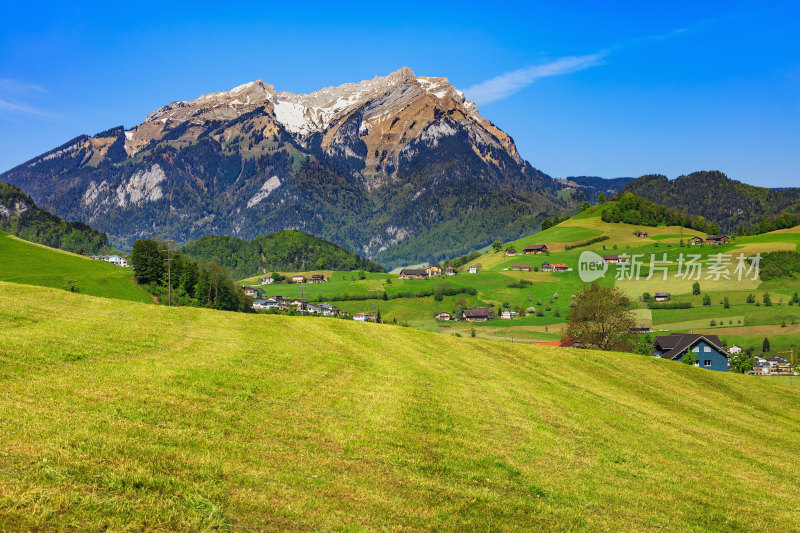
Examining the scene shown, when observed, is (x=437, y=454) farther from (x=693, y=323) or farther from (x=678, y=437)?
(x=693, y=323)

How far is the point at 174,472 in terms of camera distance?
12.5 meters

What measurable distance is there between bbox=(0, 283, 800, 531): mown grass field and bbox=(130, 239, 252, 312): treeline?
109626 mm

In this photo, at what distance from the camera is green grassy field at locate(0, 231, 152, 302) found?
124 metres

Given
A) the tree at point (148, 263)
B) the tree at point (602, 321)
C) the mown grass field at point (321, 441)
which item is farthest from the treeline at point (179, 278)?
the mown grass field at point (321, 441)

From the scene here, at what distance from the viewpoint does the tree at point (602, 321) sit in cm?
7985

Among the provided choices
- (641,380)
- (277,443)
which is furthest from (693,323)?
(277,443)

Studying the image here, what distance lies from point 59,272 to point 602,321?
12692 centimetres

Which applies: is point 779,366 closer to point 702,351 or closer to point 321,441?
point 702,351

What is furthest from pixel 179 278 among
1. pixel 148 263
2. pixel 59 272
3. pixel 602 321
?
pixel 602 321

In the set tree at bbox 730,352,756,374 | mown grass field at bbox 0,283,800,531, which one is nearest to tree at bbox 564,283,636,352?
mown grass field at bbox 0,283,800,531

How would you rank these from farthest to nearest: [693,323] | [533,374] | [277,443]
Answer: [693,323]
[533,374]
[277,443]

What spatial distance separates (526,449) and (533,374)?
68.3 ft

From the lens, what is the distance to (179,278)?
484ft

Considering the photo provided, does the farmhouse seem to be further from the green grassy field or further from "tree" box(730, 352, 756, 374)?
the green grassy field
